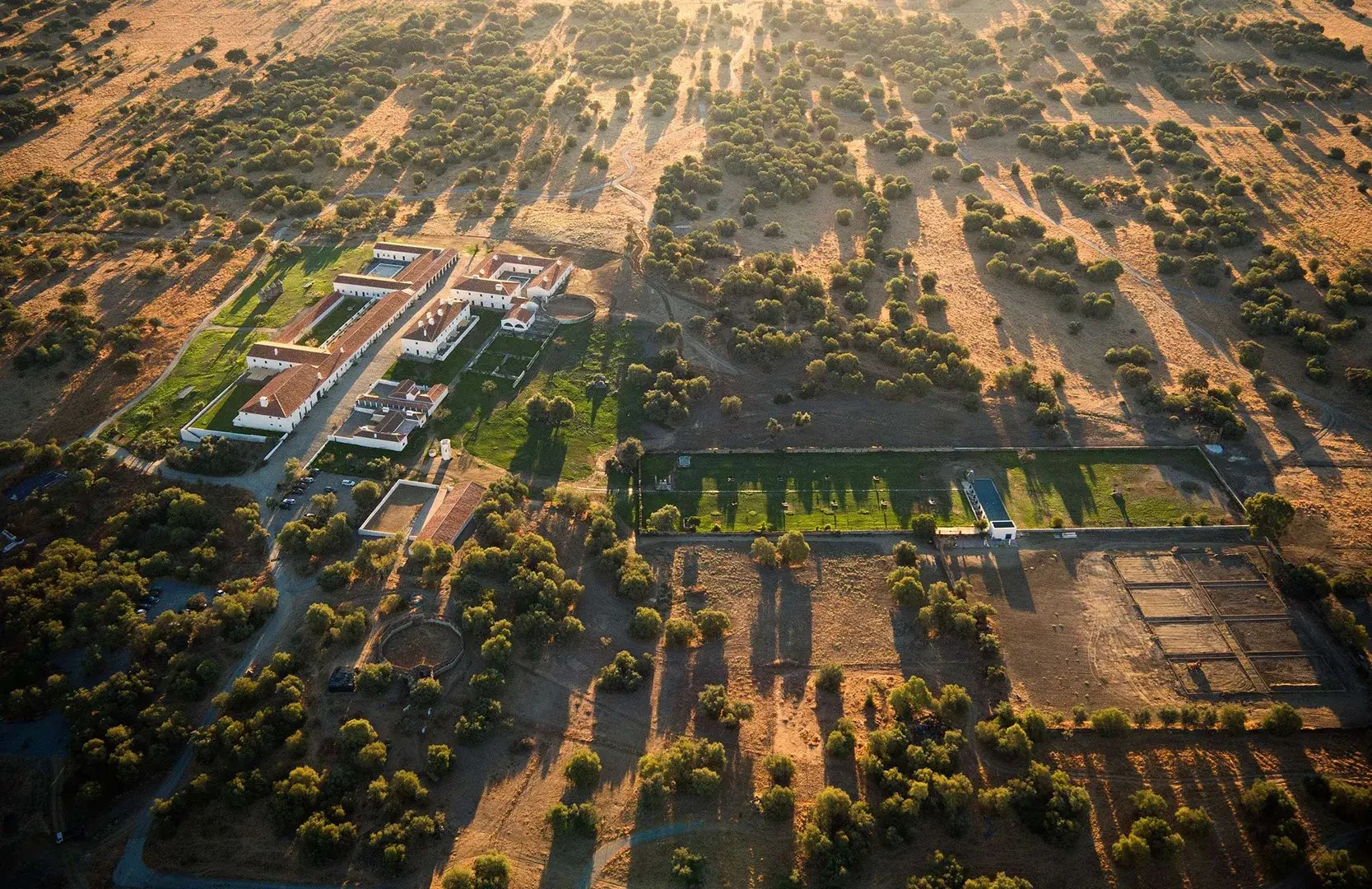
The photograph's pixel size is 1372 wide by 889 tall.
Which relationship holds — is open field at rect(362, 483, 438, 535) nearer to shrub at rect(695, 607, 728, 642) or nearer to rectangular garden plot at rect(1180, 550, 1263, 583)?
shrub at rect(695, 607, 728, 642)

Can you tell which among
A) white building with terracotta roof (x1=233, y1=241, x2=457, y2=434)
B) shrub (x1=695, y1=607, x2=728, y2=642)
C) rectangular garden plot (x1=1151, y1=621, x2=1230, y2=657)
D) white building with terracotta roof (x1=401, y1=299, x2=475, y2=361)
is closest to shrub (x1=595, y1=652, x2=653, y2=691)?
shrub (x1=695, y1=607, x2=728, y2=642)

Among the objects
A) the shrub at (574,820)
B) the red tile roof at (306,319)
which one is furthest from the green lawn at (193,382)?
the shrub at (574,820)

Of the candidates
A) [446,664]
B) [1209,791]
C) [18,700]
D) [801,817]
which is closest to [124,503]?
[18,700]

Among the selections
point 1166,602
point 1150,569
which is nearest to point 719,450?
point 1150,569

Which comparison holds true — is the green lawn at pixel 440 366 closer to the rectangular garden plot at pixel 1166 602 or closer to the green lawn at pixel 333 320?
the green lawn at pixel 333 320

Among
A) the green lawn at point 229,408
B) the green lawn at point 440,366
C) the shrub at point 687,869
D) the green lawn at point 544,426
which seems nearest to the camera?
the shrub at point 687,869

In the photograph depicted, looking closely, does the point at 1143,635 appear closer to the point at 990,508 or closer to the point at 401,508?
the point at 990,508
